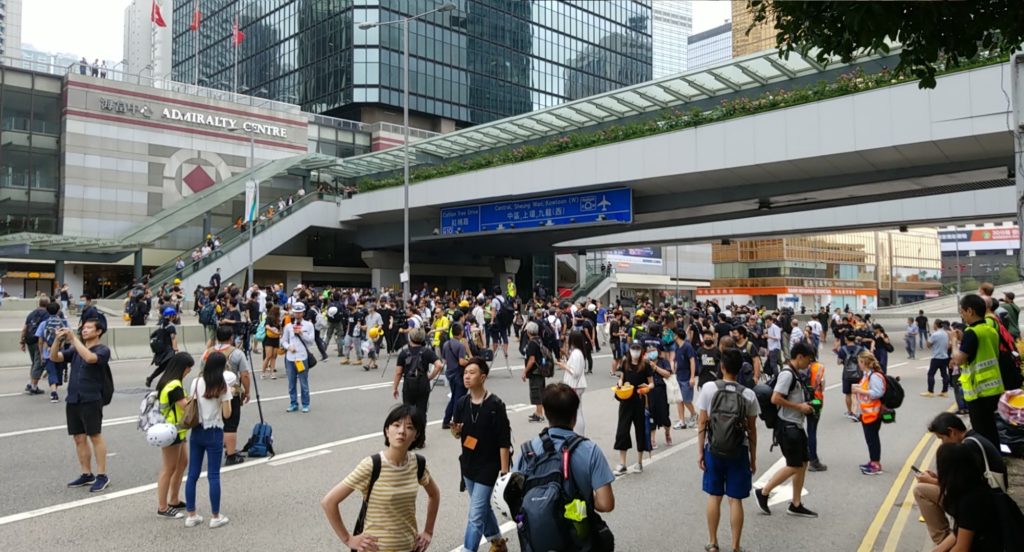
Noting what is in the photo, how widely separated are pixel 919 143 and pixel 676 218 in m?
12.5

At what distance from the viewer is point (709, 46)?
16950cm

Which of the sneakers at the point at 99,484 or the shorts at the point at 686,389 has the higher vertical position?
the shorts at the point at 686,389

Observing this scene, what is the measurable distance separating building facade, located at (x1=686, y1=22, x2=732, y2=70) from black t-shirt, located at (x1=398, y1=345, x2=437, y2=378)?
170 meters

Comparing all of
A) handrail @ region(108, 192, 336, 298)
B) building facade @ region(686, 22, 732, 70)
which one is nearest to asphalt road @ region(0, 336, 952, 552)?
handrail @ region(108, 192, 336, 298)

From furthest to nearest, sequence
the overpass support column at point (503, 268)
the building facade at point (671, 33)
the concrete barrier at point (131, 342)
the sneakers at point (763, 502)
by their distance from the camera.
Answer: the building facade at point (671, 33) < the overpass support column at point (503, 268) < the concrete barrier at point (131, 342) < the sneakers at point (763, 502)

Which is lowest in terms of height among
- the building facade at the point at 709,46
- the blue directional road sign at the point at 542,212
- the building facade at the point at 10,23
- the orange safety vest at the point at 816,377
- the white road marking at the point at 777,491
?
the white road marking at the point at 777,491

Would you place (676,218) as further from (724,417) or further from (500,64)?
(500,64)

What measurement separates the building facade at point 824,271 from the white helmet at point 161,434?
65.8 m

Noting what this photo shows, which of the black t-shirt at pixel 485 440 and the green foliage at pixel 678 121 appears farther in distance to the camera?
the green foliage at pixel 678 121

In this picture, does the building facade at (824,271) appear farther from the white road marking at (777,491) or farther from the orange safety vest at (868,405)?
the white road marking at (777,491)

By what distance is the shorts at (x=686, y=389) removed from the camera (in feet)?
32.7

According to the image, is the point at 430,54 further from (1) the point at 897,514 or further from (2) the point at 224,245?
(1) the point at 897,514

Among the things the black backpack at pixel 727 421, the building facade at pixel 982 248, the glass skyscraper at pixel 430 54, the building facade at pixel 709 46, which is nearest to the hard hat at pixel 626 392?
the black backpack at pixel 727 421

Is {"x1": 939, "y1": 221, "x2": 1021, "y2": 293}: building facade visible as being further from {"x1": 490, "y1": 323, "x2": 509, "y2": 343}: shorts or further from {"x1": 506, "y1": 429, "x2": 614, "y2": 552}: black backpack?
{"x1": 506, "y1": 429, "x2": 614, "y2": 552}: black backpack
